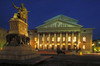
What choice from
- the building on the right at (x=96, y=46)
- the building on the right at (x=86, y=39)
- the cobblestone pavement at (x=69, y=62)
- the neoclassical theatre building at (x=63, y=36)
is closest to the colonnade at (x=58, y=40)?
the neoclassical theatre building at (x=63, y=36)

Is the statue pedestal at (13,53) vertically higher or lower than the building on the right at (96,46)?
higher

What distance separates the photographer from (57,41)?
44406 millimetres

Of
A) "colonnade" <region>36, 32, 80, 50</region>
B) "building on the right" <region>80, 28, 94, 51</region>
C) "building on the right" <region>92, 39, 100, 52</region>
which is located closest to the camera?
"building on the right" <region>92, 39, 100, 52</region>

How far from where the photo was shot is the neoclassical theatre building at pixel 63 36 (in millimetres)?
42250

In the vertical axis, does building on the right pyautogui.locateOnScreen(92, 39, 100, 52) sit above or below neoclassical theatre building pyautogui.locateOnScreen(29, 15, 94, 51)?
below

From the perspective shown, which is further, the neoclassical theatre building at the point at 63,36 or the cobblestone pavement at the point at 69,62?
the neoclassical theatre building at the point at 63,36

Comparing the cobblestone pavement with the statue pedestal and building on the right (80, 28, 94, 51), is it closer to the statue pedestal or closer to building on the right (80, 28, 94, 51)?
the statue pedestal

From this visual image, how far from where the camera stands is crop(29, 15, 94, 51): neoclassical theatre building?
42.2 m

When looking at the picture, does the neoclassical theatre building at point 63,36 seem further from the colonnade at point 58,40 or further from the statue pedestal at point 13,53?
the statue pedestal at point 13,53

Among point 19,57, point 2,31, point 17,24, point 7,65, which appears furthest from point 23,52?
point 2,31

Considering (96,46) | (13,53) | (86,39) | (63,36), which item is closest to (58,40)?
(63,36)

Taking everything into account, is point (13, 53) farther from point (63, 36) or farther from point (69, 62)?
point (63, 36)

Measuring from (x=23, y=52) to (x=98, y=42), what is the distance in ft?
163

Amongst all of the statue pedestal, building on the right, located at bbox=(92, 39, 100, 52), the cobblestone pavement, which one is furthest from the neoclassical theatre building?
the statue pedestal
